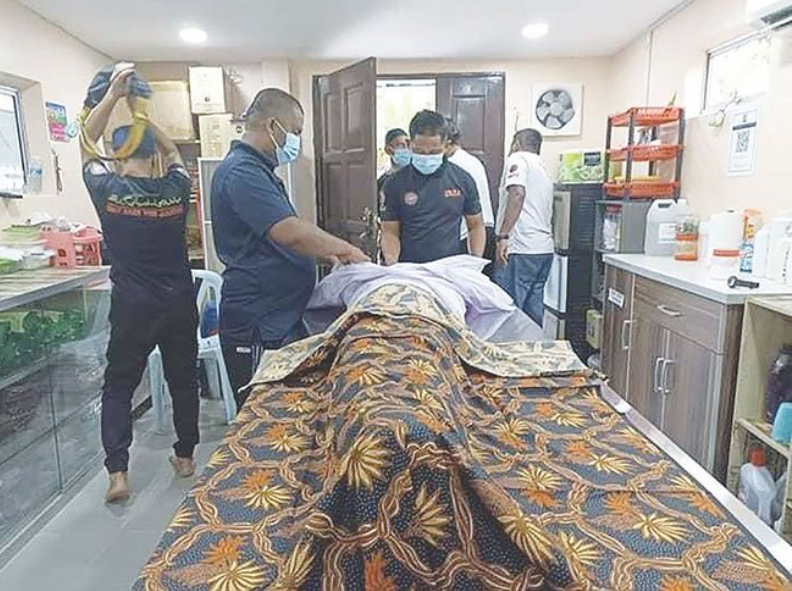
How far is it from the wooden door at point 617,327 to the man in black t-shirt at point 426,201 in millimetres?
887

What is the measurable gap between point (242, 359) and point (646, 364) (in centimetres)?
185

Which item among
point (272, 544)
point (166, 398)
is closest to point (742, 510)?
point (272, 544)

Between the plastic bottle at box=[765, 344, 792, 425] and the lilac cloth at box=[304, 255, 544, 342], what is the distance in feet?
2.73

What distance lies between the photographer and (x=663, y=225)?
320 cm

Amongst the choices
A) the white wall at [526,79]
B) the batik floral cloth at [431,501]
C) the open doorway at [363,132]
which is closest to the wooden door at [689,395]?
the batik floral cloth at [431,501]

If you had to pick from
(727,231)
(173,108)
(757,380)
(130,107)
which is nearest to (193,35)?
(173,108)

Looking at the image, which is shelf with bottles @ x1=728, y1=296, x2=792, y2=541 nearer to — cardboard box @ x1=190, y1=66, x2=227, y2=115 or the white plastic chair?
the white plastic chair

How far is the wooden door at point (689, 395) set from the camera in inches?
89.4

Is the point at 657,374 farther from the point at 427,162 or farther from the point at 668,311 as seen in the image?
the point at 427,162

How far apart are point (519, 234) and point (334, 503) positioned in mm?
3380

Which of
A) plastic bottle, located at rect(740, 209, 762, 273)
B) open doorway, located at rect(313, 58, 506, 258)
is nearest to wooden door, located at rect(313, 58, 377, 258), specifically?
open doorway, located at rect(313, 58, 506, 258)

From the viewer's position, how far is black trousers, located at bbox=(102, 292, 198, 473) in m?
2.33

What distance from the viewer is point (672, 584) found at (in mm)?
788

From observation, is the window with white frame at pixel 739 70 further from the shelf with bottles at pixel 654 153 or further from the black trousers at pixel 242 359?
the black trousers at pixel 242 359
